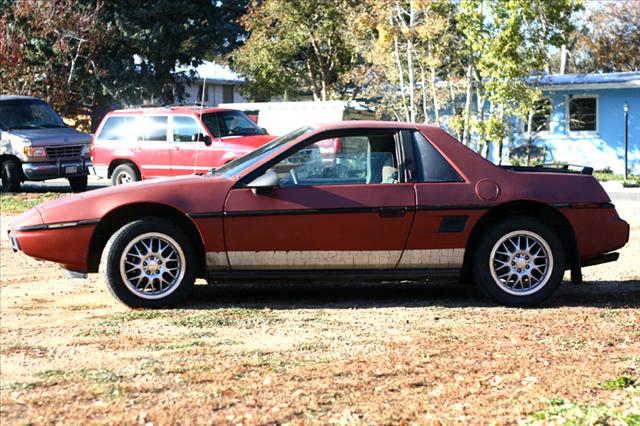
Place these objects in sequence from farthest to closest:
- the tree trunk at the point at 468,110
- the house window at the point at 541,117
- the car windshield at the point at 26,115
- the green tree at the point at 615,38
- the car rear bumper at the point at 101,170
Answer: the green tree at the point at 615,38
the house window at the point at 541,117
the tree trunk at the point at 468,110
the car windshield at the point at 26,115
the car rear bumper at the point at 101,170

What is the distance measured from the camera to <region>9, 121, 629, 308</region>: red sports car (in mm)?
7535

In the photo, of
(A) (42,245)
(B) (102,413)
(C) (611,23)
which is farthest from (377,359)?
(C) (611,23)

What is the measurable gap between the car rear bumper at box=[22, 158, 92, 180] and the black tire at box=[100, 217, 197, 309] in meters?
13.3

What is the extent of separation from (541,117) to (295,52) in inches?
429

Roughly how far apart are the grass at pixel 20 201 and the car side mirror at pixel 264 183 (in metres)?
9.78

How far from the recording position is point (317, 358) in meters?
5.86

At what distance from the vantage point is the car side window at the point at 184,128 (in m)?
18.3

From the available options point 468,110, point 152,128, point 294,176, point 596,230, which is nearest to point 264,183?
point 294,176

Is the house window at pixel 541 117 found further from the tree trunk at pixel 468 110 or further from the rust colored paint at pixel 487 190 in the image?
the rust colored paint at pixel 487 190

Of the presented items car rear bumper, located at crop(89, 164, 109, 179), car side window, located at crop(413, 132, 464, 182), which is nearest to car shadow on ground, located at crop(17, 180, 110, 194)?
car rear bumper, located at crop(89, 164, 109, 179)

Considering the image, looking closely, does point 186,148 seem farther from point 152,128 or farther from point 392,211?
point 392,211

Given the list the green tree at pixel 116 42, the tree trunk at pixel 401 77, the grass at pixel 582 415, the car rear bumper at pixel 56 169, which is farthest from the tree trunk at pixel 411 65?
the grass at pixel 582 415

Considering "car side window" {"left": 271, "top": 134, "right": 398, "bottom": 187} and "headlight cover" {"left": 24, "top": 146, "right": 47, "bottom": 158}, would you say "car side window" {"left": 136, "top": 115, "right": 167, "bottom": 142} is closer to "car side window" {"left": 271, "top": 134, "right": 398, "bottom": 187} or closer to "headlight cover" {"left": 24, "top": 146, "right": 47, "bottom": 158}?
"headlight cover" {"left": 24, "top": 146, "right": 47, "bottom": 158}

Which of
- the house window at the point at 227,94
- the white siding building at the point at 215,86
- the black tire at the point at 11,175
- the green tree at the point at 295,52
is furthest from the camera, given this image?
the house window at the point at 227,94
